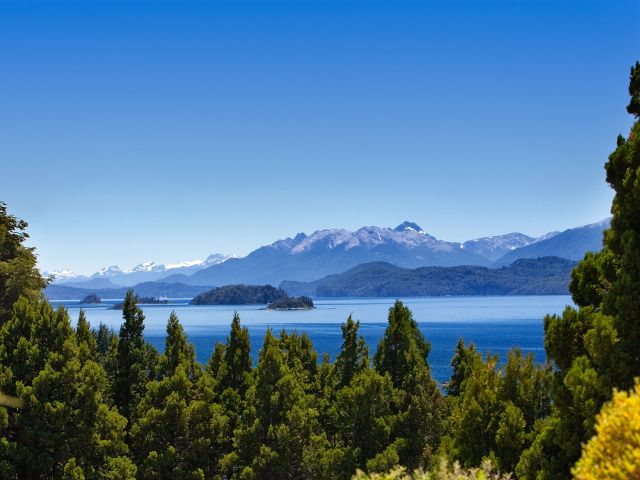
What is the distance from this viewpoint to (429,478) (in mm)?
10266

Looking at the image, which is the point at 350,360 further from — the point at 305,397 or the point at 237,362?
the point at 237,362

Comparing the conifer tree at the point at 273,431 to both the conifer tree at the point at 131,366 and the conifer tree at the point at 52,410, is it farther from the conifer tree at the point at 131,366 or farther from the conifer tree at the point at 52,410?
the conifer tree at the point at 131,366

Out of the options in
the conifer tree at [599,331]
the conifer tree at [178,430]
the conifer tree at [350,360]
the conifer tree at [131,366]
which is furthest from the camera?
the conifer tree at [350,360]

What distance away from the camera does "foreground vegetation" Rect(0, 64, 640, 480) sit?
13008mm

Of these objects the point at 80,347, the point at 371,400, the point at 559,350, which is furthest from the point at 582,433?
the point at 80,347

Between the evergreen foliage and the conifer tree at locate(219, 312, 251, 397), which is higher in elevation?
the evergreen foliage

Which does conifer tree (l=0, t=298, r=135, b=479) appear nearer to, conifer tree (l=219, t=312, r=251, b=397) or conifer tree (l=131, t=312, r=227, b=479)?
conifer tree (l=131, t=312, r=227, b=479)

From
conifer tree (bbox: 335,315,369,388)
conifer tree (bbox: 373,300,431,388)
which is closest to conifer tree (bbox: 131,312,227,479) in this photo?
conifer tree (bbox: 335,315,369,388)

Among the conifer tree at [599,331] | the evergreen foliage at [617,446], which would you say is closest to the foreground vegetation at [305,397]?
the conifer tree at [599,331]

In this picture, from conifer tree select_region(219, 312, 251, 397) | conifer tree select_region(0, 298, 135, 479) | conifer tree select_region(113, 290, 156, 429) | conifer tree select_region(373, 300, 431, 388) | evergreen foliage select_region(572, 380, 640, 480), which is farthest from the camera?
conifer tree select_region(219, 312, 251, 397)

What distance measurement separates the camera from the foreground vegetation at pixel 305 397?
13.0 meters

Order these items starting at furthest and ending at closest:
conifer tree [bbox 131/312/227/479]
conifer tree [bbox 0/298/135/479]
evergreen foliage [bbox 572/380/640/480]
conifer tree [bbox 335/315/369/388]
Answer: conifer tree [bbox 335/315/369/388] → conifer tree [bbox 131/312/227/479] → conifer tree [bbox 0/298/135/479] → evergreen foliage [bbox 572/380/640/480]

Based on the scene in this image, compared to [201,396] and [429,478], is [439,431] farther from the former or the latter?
[429,478]

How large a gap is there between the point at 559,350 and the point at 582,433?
6.20 ft
